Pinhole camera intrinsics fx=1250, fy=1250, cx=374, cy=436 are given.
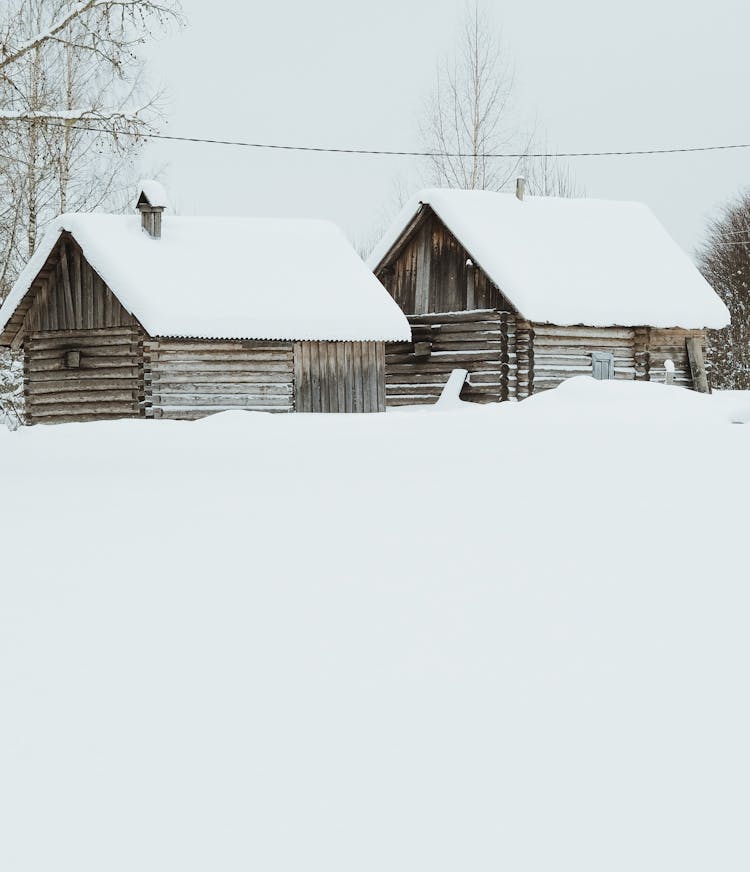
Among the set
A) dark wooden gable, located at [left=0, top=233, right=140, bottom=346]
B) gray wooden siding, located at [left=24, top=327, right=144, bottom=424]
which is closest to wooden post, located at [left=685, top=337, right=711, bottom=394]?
gray wooden siding, located at [left=24, top=327, right=144, bottom=424]

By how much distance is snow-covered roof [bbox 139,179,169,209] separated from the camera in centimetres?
2398

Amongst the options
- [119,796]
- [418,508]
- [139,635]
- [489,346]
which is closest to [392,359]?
[489,346]

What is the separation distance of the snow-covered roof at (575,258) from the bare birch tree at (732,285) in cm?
1204

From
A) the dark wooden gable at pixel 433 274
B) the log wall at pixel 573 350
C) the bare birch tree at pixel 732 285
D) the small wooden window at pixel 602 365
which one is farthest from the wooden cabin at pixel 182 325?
the bare birch tree at pixel 732 285

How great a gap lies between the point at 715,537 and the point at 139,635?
380 centimetres

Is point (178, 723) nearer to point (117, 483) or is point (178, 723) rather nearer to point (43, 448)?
point (117, 483)

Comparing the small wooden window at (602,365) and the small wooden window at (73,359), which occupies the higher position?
the small wooden window at (73,359)

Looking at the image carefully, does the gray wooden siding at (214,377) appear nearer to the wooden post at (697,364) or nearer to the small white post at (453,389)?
the small white post at (453,389)

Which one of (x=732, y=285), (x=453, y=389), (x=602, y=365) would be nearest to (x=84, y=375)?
(x=453, y=389)

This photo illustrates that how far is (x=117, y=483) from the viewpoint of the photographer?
1151cm

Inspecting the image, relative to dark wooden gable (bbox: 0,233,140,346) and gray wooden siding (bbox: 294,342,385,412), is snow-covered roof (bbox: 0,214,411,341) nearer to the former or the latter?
dark wooden gable (bbox: 0,233,140,346)

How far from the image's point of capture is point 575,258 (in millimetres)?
27562

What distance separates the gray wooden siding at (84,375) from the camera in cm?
2262

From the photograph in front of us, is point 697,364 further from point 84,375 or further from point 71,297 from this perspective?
point 71,297
